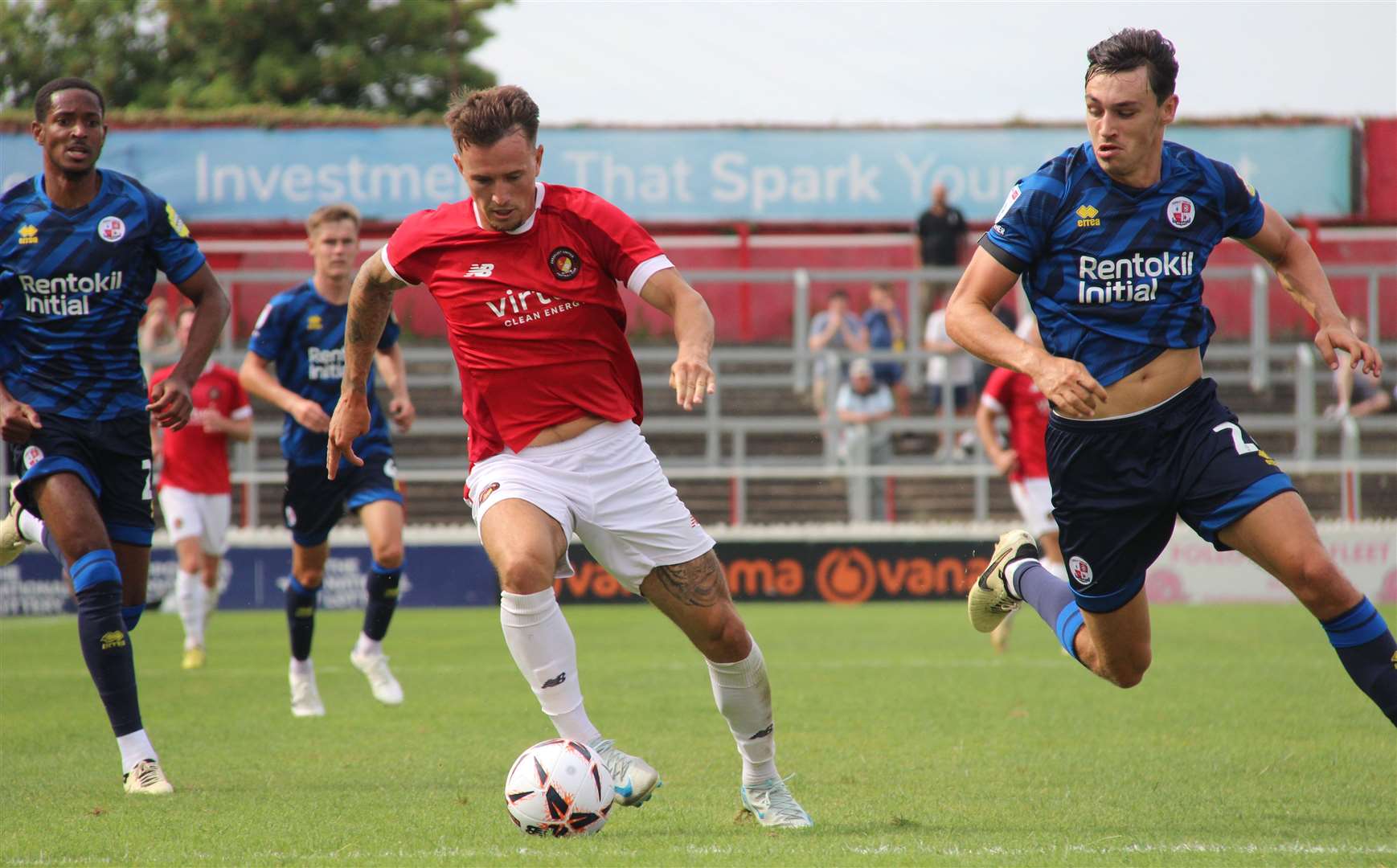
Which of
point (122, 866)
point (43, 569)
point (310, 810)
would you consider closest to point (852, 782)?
point (310, 810)

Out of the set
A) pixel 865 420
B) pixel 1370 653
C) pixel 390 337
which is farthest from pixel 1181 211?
pixel 865 420

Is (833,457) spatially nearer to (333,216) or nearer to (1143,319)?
(333,216)

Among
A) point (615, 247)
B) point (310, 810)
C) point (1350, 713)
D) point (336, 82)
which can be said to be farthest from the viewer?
point (336, 82)

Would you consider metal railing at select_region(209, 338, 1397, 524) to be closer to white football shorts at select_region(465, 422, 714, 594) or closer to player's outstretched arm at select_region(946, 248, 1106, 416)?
white football shorts at select_region(465, 422, 714, 594)

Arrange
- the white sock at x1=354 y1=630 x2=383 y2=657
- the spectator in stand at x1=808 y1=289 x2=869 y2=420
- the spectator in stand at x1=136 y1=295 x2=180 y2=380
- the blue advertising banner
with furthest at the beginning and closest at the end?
the blue advertising banner < the spectator in stand at x1=808 y1=289 x2=869 y2=420 < the spectator in stand at x1=136 y1=295 x2=180 y2=380 < the white sock at x1=354 y1=630 x2=383 y2=657

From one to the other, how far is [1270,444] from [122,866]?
1947 centimetres

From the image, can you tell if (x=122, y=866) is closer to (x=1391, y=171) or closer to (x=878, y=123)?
(x=878, y=123)

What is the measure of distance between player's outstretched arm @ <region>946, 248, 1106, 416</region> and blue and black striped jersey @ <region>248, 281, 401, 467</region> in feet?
15.5

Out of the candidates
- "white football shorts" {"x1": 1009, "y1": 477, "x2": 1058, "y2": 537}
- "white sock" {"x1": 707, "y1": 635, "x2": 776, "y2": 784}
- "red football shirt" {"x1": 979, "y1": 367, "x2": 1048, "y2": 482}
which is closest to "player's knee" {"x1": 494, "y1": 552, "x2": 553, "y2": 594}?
"white sock" {"x1": 707, "y1": 635, "x2": 776, "y2": 784}

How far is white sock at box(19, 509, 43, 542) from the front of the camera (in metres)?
7.04

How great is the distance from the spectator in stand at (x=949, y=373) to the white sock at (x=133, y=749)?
1393 cm

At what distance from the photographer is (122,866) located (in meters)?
4.96

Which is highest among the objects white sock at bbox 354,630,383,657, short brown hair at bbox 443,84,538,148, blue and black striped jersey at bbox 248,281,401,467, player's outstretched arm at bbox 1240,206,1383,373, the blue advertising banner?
the blue advertising banner

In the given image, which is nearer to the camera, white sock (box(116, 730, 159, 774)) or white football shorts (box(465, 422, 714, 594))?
white football shorts (box(465, 422, 714, 594))
